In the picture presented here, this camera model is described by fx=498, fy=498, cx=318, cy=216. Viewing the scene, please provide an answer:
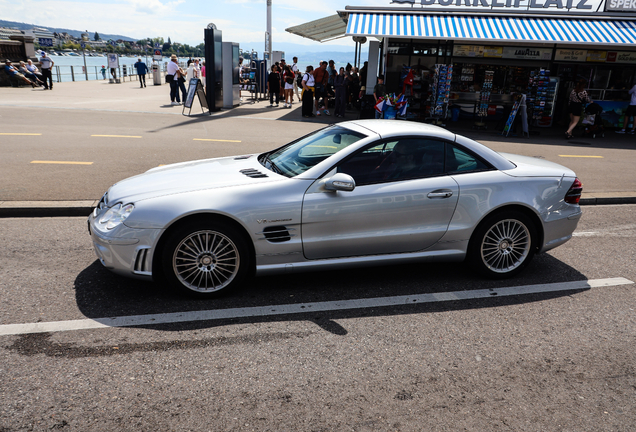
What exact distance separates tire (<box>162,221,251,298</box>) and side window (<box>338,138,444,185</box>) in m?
1.15

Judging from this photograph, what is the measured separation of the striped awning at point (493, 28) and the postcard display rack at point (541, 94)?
5.02ft

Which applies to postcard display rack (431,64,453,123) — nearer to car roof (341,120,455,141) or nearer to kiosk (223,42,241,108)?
kiosk (223,42,241,108)

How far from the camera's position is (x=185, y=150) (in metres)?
10.7

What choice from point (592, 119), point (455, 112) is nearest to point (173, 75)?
point (455, 112)

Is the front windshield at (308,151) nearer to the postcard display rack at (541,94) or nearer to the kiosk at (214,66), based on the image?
the kiosk at (214,66)

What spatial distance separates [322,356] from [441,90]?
53.1 ft

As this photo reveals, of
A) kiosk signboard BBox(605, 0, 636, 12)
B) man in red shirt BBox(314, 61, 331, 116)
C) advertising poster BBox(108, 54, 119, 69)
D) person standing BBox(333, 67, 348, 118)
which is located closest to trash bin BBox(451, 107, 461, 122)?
person standing BBox(333, 67, 348, 118)

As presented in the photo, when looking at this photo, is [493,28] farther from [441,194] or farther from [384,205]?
[384,205]

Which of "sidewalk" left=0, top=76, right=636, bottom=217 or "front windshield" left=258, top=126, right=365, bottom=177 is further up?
"front windshield" left=258, top=126, right=365, bottom=177

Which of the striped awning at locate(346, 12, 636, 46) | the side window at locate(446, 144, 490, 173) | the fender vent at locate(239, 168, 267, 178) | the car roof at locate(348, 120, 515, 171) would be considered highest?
the striped awning at locate(346, 12, 636, 46)

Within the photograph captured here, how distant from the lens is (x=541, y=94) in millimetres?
18500

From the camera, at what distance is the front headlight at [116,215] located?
4148 millimetres

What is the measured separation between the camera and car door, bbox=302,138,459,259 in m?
4.34

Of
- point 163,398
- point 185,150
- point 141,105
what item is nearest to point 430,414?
point 163,398
